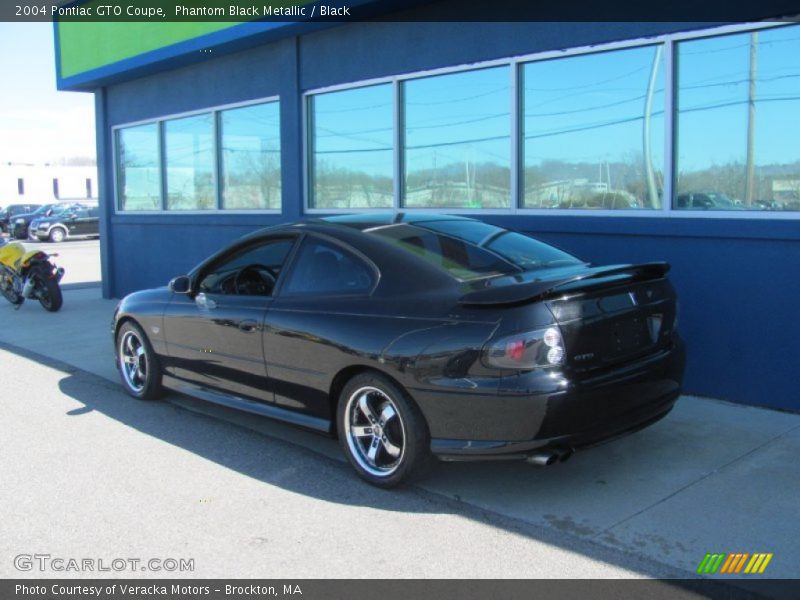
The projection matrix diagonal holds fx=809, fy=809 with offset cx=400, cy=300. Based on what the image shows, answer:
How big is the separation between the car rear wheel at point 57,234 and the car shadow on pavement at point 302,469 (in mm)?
28513

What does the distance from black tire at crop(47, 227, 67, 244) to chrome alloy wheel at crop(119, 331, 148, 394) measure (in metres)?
29.0

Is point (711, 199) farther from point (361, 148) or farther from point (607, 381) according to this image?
point (361, 148)

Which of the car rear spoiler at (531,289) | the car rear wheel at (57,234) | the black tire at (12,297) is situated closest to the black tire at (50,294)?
the black tire at (12,297)

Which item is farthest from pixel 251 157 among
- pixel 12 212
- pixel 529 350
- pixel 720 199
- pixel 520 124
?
pixel 12 212

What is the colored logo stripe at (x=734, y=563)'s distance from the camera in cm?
375

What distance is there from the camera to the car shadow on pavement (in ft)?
13.1

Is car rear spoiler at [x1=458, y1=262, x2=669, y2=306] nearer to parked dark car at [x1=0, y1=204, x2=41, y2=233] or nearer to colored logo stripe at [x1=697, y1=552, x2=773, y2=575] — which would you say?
colored logo stripe at [x1=697, y1=552, x2=773, y2=575]

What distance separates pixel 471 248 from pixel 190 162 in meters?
8.58

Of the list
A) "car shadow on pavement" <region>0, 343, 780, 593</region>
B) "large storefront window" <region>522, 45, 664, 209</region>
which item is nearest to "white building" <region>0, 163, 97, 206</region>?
"car shadow on pavement" <region>0, 343, 780, 593</region>

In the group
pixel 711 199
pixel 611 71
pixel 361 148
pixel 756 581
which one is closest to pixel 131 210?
pixel 361 148

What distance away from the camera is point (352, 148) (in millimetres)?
9969

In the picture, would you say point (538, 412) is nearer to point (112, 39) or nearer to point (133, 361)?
point (133, 361)

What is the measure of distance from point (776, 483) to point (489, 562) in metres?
1.97

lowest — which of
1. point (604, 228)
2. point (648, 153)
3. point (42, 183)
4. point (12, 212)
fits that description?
point (604, 228)
